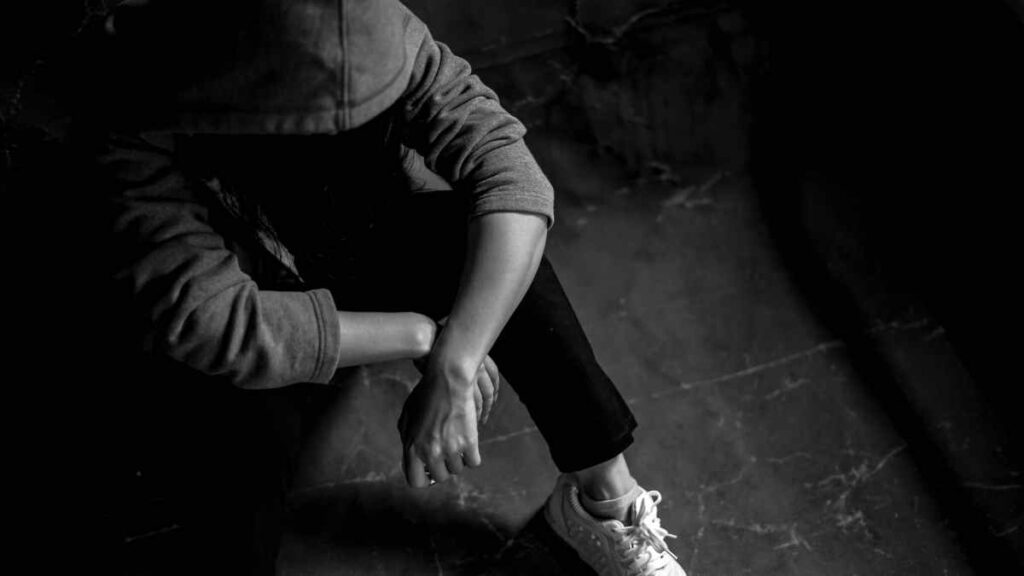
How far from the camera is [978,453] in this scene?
1576 millimetres

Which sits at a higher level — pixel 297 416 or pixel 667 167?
pixel 667 167

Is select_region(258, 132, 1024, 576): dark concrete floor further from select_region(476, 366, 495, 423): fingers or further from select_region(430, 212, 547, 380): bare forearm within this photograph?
select_region(430, 212, 547, 380): bare forearm

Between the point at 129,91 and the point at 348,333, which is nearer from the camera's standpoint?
the point at 129,91

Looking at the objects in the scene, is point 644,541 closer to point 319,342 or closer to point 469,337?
point 469,337

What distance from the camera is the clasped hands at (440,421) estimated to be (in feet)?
4.07

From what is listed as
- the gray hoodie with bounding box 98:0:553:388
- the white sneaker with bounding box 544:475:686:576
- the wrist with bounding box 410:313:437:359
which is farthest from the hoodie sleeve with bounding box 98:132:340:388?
the white sneaker with bounding box 544:475:686:576

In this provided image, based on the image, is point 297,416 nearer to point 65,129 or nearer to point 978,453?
point 65,129

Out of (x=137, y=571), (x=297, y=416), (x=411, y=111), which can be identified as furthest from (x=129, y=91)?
(x=137, y=571)

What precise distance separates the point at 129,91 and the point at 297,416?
2.17 feet

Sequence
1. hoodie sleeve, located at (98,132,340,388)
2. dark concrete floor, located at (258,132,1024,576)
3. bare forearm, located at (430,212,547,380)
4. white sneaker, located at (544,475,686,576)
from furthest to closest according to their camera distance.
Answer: dark concrete floor, located at (258,132,1024,576)
white sneaker, located at (544,475,686,576)
bare forearm, located at (430,212,547,380)
hoodie sleeve, located at (98,132,340,388)

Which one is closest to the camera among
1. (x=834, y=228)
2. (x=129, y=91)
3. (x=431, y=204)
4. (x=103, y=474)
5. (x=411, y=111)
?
(x=129, y=91)

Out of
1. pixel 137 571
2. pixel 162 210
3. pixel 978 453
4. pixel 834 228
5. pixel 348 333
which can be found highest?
pixel 162 210

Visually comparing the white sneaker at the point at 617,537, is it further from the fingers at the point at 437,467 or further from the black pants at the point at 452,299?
the fingers at the point at 437,467

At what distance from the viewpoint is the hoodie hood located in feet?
3.17
